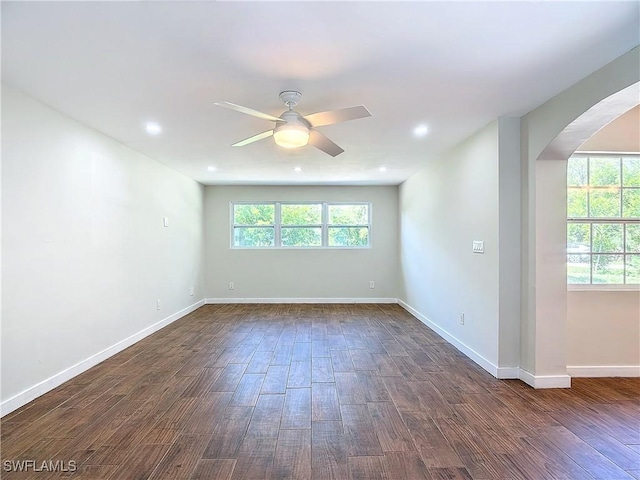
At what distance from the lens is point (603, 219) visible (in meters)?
3.34

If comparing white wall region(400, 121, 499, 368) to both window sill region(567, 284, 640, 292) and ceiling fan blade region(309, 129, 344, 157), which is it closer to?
window sill region(567, 284, 640, 292)

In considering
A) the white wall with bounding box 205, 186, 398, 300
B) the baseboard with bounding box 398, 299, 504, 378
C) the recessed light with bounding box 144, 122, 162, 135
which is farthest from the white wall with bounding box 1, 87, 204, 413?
the baseboard with bounding box 398, 299, 504, 378

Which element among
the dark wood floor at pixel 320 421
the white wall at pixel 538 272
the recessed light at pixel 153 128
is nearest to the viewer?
the dark wood floor at pixel 320 421

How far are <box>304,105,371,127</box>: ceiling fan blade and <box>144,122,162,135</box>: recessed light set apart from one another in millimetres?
1717

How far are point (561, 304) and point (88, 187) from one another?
15.0ft

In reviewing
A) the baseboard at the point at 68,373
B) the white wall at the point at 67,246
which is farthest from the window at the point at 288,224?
the baseboard at the point at 68,373

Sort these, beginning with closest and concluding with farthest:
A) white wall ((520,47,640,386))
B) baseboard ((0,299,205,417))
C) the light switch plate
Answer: baseboard ((0,299,205,417))
white wall ((520,47,640,386))
the light switch plate

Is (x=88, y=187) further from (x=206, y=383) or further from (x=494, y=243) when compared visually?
(x=494, y=243)

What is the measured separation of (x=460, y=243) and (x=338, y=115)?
241cm

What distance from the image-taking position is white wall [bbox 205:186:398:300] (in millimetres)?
7059

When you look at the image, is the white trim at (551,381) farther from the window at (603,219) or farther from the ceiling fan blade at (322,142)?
the ceiling fan blade at (322,142)

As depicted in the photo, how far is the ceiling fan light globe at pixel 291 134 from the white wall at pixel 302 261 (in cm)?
438

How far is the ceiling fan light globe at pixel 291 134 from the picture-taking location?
2.61 meters

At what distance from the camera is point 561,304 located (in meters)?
3.04
